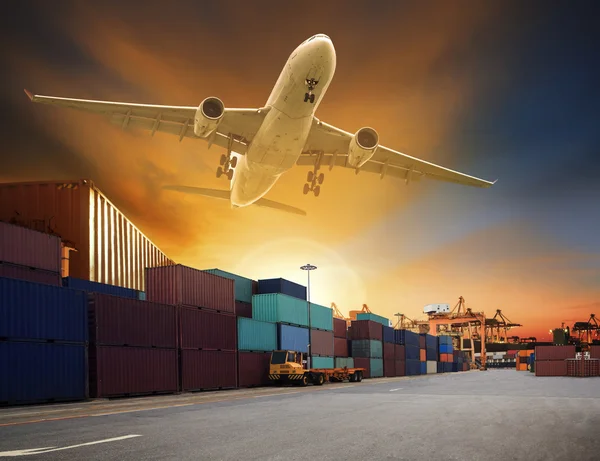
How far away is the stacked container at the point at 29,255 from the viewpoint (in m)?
21.5

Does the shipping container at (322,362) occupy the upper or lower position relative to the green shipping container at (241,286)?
lower

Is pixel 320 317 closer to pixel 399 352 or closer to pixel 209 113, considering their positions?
pixel 399 352

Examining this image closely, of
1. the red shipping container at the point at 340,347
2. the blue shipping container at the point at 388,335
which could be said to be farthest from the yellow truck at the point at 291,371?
the blue shipping container at the point at 388,335

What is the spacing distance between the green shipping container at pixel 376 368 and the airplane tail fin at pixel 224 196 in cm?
2591

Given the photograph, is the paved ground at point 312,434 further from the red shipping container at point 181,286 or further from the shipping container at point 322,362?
the shipping container at point 322,362

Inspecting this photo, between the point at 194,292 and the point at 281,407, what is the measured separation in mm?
13875

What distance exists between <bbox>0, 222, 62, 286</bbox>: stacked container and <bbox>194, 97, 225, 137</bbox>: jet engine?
7.82m

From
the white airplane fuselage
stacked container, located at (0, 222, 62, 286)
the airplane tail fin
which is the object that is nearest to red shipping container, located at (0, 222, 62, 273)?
stacked container, located at (0, 222, 62, 286)

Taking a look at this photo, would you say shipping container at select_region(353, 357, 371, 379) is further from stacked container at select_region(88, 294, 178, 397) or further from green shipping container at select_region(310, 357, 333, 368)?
stacked container at select_region(88, 294, 178, 397)

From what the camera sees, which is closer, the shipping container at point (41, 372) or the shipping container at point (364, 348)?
the shipping container at point (41, 372)

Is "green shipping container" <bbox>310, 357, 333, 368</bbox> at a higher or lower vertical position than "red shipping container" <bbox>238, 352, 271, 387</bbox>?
lower

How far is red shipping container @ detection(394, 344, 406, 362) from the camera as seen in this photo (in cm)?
6341

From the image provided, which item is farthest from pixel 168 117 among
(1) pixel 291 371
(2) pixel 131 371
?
(1) pixel 291 371

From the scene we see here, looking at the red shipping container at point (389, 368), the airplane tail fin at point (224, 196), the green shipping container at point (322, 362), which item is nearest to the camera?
the airplane tail fin at point (224, 196)
